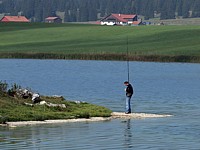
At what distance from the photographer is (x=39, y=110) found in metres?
40.2

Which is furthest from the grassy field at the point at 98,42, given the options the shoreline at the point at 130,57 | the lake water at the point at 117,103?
the lake water at the point at 117,103

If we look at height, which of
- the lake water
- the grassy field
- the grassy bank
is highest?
A: the grassy field

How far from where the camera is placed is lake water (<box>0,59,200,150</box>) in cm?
3291

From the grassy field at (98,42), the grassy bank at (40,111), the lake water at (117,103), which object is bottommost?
the lake water at (117,103)

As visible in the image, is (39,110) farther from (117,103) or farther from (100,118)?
(117,103)

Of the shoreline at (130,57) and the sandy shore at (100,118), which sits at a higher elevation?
the shoreline at (130,57)

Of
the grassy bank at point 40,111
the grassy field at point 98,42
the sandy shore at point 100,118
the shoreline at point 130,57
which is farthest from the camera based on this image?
the grassy field at point 98,42

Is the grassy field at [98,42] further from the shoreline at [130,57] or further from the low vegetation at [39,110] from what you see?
the low vegetation at [39,110]

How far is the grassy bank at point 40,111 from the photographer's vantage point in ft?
127

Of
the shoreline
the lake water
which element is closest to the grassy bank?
the lake water

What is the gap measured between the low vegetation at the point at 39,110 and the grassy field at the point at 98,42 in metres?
63.7

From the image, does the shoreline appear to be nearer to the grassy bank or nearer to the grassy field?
the grassy field

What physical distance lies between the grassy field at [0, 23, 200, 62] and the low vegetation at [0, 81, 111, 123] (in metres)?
63.7

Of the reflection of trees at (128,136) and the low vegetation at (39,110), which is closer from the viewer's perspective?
the reflection of trees at (128,136)
